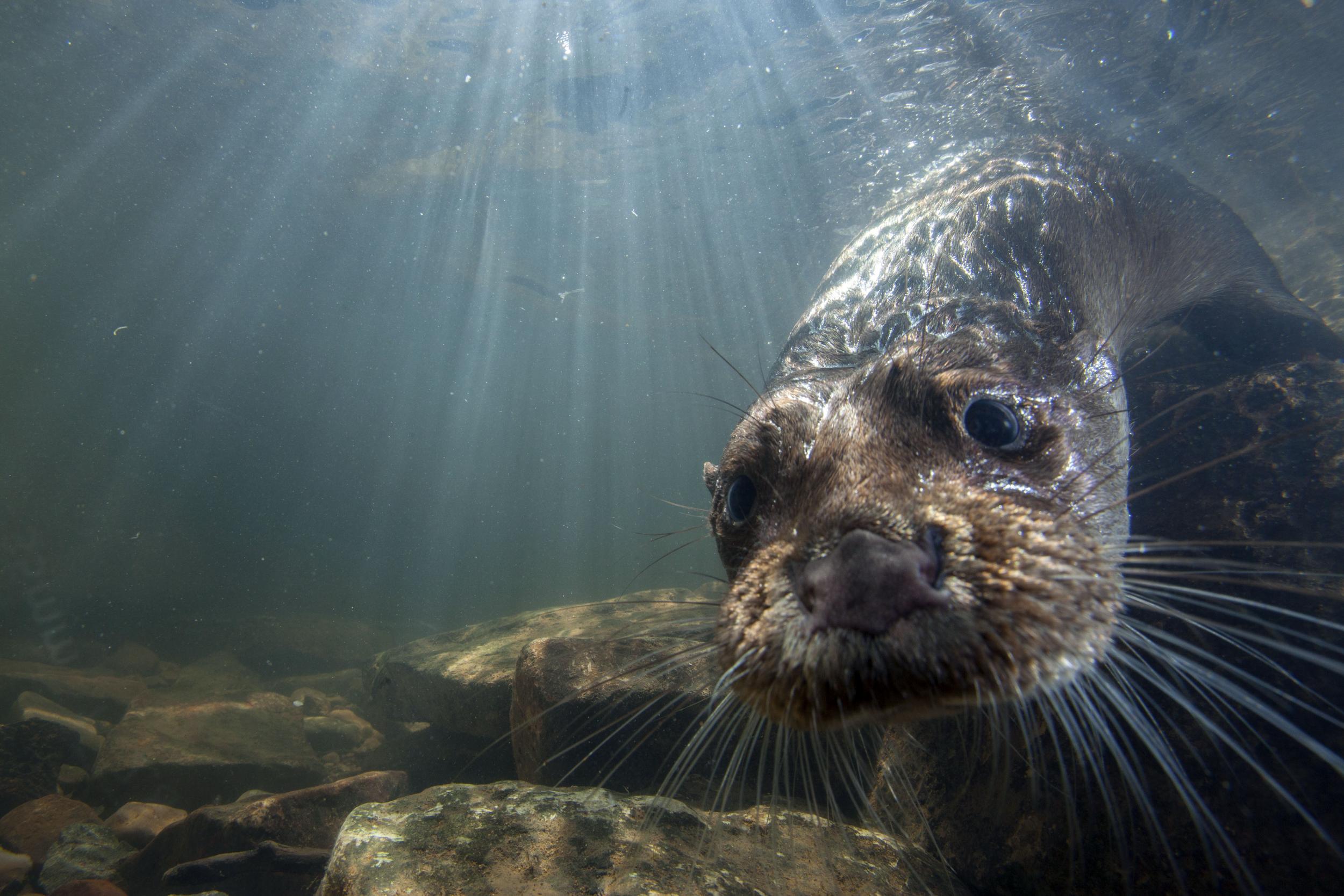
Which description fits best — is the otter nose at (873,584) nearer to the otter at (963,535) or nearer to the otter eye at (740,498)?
the otter at (963,535)

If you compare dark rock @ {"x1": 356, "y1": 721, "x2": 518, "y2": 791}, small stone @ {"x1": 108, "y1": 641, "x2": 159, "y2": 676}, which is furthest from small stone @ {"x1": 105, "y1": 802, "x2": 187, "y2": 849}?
small stone @ {"x1": 108, "y1": 641, "x2": 159, "y2": 676}

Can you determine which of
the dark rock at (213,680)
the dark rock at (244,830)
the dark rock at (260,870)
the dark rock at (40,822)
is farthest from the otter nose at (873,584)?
the dark rock at (213,680)

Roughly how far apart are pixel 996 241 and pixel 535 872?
4730 mm

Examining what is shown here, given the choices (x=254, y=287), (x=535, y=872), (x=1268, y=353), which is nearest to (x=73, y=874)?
(x=535, y=872)

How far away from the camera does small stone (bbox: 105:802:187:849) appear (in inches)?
201

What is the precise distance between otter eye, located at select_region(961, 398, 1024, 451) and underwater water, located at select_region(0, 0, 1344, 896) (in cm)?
45

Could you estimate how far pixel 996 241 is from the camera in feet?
13.7

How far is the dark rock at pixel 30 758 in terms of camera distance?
5906 millimetres

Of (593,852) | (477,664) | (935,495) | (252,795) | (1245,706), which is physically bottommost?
(252,795)

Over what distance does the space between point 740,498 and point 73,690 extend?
13.8 metres

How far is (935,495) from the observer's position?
1543mm

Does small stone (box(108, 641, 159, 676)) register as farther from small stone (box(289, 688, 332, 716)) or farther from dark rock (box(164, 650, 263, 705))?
small stone (box(289, 688, 332, 716))

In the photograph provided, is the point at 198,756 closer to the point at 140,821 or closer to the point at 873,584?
the point at 140,821

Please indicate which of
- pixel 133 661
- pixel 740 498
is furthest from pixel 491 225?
pixel 740 498
